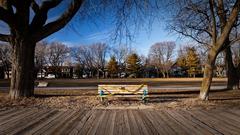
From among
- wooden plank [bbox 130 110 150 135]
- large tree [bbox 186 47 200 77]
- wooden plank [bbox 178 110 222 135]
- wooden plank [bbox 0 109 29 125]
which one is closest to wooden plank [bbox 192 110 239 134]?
wooden plank [bbox 178 110 222 135]

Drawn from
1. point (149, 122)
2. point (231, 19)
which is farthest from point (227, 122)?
point (231, 19)

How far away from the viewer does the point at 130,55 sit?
9612 cm

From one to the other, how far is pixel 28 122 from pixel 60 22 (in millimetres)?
6733

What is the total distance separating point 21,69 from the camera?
14.3 m

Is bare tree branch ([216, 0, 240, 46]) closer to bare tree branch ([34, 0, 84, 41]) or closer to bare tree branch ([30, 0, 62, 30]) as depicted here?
bare tree branch ([34, 0, 84, 41])

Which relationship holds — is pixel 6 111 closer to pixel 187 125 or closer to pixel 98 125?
pixel 98 125

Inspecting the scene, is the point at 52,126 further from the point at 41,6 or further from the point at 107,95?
the point at 41,6

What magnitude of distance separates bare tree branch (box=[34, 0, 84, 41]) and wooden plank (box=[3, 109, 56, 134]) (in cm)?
473

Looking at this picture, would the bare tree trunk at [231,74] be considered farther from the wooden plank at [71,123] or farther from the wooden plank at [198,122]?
the wooden plank at [71,123]

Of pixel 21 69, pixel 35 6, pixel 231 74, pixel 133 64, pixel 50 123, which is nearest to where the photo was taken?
pixel 50 123

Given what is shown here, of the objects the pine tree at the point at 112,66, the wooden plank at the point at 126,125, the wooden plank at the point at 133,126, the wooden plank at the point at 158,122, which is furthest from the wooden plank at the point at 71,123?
the pine tree at the point at 112,66

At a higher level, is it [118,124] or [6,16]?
[6,16]

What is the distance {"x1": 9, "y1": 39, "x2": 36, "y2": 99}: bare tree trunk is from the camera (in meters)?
14.2

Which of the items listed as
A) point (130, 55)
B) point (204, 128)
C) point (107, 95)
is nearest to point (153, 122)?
point (204, 128)
